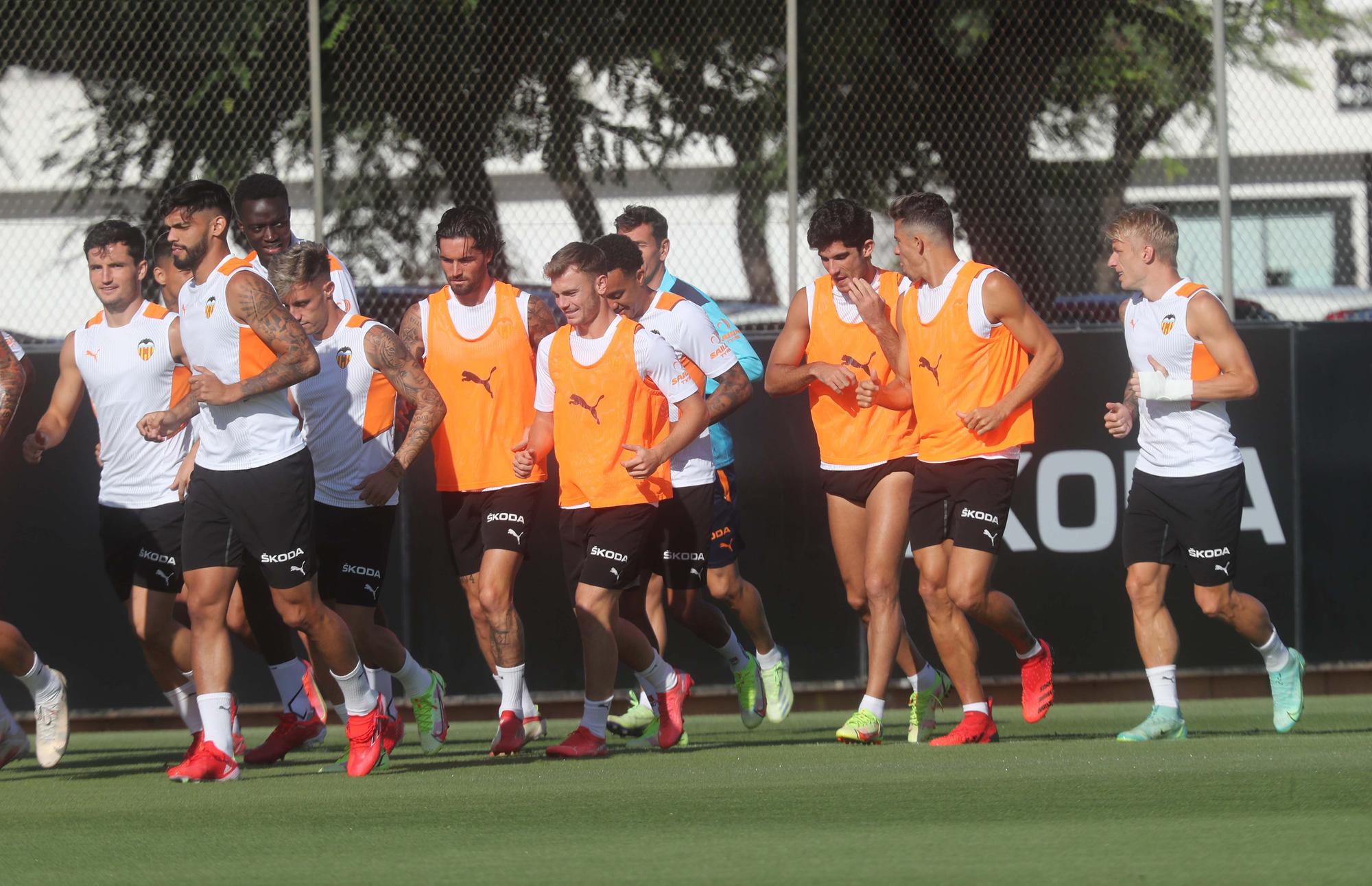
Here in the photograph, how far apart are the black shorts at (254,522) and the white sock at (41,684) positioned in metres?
1.24

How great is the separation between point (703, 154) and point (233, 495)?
16.6ft

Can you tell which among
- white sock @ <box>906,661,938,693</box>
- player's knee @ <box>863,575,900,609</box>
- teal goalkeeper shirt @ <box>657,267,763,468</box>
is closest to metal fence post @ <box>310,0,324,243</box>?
teal goalkeeper shirt @ <box>657,267,763,468</box>

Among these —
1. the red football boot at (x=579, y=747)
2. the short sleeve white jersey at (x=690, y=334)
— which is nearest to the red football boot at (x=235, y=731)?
the red football boot at (x=579, y=747)

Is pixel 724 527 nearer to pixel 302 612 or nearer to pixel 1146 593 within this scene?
pixel 1146 593

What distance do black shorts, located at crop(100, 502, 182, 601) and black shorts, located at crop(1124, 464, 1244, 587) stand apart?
4.22 meters

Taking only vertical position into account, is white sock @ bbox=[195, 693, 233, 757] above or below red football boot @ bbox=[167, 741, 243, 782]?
above

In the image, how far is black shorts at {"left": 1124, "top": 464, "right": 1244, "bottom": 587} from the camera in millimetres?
7711

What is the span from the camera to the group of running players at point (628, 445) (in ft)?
24.2

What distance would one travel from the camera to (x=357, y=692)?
22.4 ft

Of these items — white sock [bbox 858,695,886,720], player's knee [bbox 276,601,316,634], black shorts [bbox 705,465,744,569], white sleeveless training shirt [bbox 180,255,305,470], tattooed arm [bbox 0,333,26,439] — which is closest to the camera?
white sleeveless training shirt [bbox 180,255,305,470]

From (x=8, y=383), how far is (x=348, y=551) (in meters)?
1.55

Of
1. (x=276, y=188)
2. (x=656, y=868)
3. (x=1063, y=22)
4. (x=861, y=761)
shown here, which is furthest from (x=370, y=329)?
(x=1063, y=22)

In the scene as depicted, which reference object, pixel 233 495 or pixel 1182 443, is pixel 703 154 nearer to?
pixel 1182 443

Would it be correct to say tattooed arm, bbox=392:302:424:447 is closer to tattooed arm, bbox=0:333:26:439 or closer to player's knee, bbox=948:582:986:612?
tattooed arm, bbox=0:333:26:439
